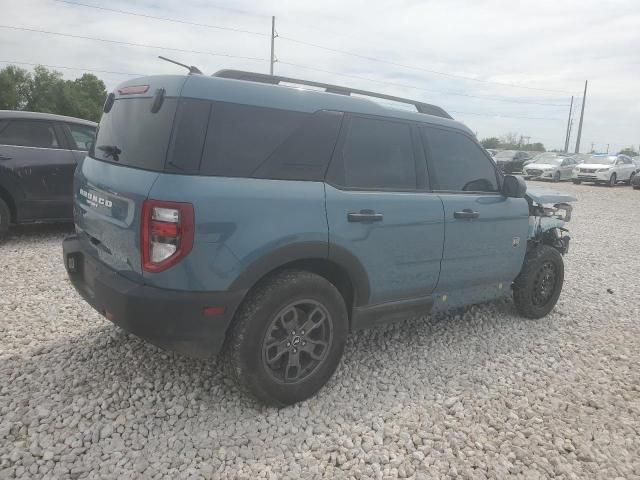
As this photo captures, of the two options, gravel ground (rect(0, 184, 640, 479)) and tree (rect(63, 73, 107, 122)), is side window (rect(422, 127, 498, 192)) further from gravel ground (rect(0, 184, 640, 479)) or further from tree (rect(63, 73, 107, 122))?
tree (rect(63, 73, 107, 122))

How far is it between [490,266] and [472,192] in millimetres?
659

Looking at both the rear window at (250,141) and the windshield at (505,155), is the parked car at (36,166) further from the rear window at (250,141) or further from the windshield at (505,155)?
the windshield at (505,155)

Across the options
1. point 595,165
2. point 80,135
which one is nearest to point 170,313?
point 80,135

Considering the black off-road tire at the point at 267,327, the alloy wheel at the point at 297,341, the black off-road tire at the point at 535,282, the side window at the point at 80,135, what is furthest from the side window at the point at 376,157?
the side window at the point at 80,135

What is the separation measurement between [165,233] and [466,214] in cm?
225

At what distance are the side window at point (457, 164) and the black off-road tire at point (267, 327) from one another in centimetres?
129

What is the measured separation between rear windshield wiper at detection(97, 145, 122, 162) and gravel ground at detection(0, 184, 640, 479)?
139 cm

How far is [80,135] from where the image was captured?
6633 millimetres

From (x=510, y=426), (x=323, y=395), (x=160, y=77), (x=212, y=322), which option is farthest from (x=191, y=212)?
(x=510, y=426)

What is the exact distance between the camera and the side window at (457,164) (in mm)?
3543

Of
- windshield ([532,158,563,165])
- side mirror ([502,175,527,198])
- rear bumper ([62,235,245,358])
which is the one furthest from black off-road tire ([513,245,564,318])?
windshield ([532,158,563,165])

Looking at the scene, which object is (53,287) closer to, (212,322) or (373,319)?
(212,322)

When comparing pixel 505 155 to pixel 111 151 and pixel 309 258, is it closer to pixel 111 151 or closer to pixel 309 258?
pixel 309 258

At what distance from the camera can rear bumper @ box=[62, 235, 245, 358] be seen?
241 cm
